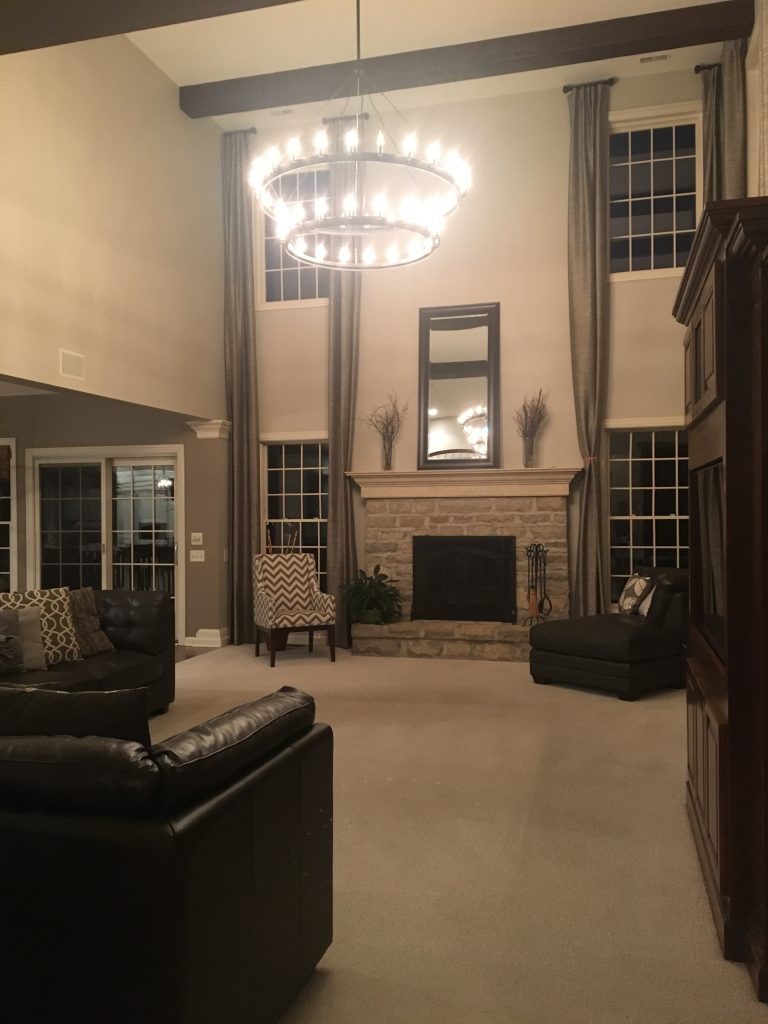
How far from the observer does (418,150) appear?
846cm

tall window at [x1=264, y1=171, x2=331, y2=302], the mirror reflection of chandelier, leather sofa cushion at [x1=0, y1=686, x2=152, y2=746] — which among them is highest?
tall window at [x1=264, y1=171, x2=331, y2=302]

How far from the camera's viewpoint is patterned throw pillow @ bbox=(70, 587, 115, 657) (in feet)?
16.9

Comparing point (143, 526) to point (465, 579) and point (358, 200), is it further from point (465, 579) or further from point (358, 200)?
A: point (358, 200)

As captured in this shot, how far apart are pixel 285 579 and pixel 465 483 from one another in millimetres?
1961

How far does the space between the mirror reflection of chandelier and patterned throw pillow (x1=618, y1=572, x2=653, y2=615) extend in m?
1.96

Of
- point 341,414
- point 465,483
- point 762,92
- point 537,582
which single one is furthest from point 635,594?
point 762,92

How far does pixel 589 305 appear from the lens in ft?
24.7

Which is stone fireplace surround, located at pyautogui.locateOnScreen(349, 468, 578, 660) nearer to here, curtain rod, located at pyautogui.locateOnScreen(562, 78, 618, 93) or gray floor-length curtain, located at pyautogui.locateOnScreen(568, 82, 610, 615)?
gray floor-length curtain, located at pyautogui.locateOnScreen(568, 82, 610, 615)

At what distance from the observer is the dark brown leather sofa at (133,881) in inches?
64.8

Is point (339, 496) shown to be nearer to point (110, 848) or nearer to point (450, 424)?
point (450, 424)

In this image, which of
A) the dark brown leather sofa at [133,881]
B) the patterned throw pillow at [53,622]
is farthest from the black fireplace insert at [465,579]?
the dark brown leather sofa at [133,881]

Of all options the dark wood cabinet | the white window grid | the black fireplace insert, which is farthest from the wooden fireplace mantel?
the dark wood cabinet

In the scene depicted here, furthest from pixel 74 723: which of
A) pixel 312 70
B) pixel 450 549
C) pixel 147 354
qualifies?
pixel 312 70

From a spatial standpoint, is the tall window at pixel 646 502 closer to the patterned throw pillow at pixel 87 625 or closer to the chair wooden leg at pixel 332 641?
the chair wooden leg at pixel 332 641
